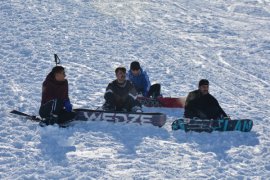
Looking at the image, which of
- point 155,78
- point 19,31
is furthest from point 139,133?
point 19,31

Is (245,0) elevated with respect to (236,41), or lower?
elevated

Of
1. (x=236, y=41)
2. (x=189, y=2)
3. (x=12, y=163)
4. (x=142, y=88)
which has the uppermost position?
(x=189, y=2)

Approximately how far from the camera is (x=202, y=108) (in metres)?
10.3

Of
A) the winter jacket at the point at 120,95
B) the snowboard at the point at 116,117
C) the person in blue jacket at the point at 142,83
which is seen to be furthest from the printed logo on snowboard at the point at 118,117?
the person in blue jacket at the point at 142,83

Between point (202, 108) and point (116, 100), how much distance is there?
1746 millimetres

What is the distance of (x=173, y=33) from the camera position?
21.5m

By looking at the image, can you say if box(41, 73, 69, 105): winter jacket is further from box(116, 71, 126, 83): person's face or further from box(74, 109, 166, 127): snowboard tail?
box(116, 71, 126, 83): person's face

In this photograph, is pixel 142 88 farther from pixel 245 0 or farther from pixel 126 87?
pixel 245 0

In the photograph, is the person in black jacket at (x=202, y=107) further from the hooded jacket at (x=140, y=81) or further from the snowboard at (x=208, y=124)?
the hooded jacket at (x=140, y=81)

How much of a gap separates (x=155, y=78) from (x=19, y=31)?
6874mm

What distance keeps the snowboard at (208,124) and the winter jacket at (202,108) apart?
389 millimetres

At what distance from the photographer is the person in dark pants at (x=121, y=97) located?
10.5m

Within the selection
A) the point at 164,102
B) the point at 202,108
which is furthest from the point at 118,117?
the point at 164,102

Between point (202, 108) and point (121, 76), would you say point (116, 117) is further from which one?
point (202, 108)
